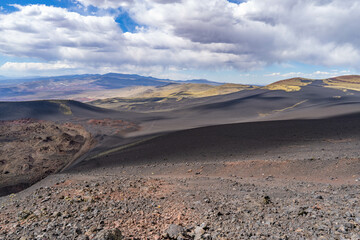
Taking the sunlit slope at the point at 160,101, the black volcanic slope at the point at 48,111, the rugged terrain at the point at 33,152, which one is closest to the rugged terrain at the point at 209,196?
the rugged terrain at the point at 33,152

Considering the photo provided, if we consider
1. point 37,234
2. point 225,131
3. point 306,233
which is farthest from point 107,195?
point 225,131

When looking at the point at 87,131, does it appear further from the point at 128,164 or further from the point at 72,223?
the point at 72,223

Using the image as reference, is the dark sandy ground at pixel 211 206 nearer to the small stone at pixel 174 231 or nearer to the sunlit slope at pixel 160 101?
the small stone at pixel 174 231

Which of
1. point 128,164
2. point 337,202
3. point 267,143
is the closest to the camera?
point 337,202

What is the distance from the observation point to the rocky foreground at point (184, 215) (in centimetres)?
518

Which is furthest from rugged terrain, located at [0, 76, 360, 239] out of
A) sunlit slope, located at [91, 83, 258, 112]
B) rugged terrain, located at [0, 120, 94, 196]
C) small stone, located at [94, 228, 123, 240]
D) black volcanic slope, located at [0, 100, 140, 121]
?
sunlit slope, located at [91, 83, 258, 112]

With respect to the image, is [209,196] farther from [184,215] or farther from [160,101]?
[160,101]

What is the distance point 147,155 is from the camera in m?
21.0

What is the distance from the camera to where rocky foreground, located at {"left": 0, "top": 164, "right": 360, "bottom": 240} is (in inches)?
204

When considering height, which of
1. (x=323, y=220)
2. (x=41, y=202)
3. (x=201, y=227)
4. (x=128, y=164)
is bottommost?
(x=128, y=164)

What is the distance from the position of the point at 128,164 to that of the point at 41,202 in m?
10.9

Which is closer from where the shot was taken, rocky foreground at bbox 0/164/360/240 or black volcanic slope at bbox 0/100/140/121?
rocky foreground at bbox 0/164/360/240

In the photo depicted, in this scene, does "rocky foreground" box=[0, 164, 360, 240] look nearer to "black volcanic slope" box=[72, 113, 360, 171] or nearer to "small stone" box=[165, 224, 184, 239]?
"small stone" box=[165, 224, 184, 239]

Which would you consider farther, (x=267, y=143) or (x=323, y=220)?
(x=267, y=143)
